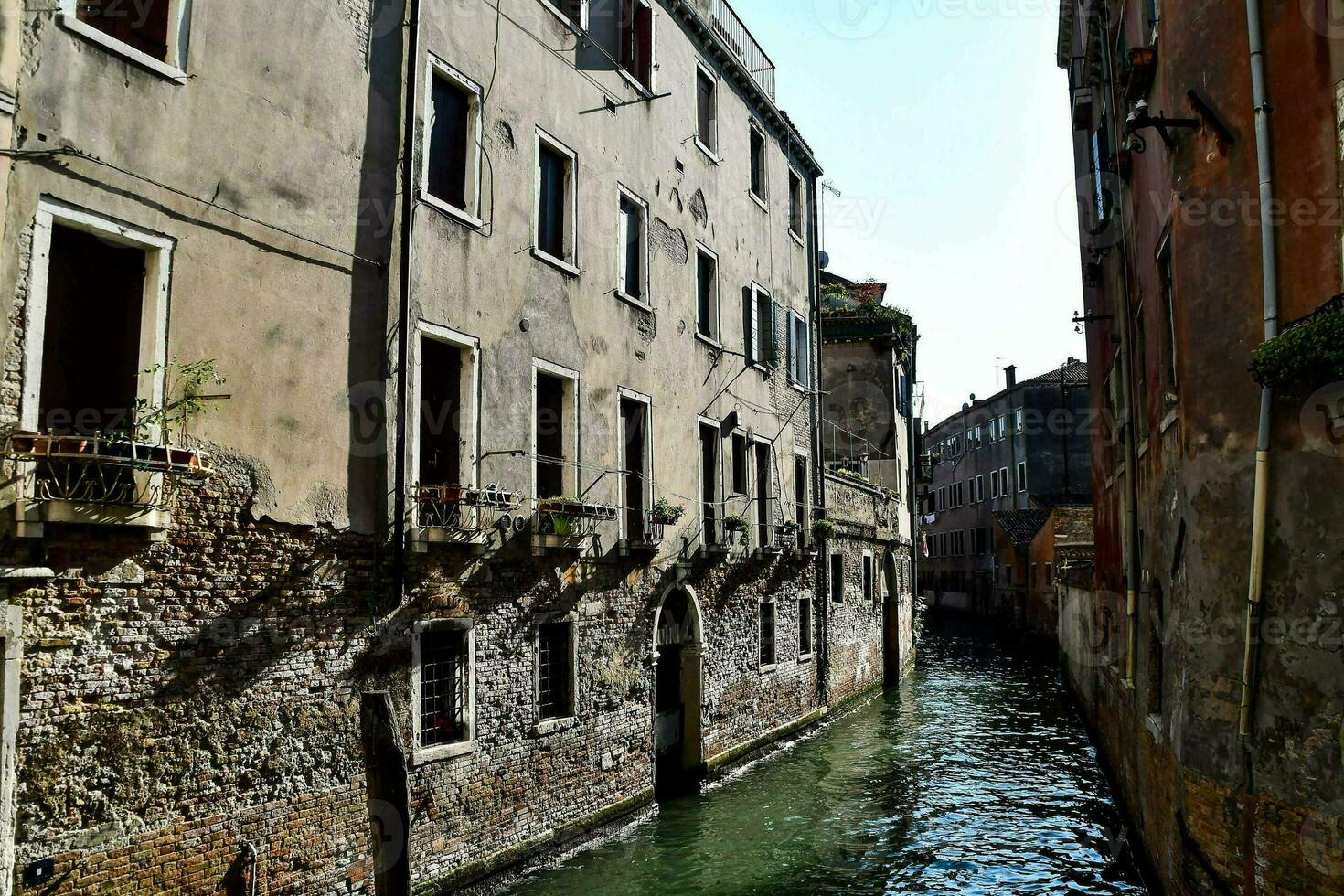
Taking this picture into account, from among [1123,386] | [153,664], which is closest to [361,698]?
[153,664]

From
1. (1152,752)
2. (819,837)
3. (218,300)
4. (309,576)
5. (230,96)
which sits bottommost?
(819,837)

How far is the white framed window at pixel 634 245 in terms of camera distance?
42.9 feet

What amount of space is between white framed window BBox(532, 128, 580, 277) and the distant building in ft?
89.7

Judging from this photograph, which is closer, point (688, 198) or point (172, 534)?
point (172, 534)

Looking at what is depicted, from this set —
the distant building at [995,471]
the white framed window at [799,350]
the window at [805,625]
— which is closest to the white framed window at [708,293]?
the white framed window at [799,350]

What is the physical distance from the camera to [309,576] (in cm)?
804

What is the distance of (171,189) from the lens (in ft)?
23.3

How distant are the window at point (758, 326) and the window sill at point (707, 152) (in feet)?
7.57

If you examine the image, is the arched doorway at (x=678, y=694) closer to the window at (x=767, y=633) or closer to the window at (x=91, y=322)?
the window at (x=767, y=633)

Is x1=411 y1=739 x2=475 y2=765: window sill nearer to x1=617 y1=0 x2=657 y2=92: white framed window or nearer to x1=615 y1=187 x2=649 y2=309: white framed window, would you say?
x1=615 y1=187 x2=649 y2=309: white framed window

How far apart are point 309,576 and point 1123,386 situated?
924 centimetres

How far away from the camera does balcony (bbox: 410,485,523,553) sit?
355 inches

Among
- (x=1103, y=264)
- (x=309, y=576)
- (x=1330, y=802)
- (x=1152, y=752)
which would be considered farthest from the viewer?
(x=1103, y=264)

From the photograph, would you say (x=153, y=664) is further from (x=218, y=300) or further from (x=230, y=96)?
(x=230, y=96)
